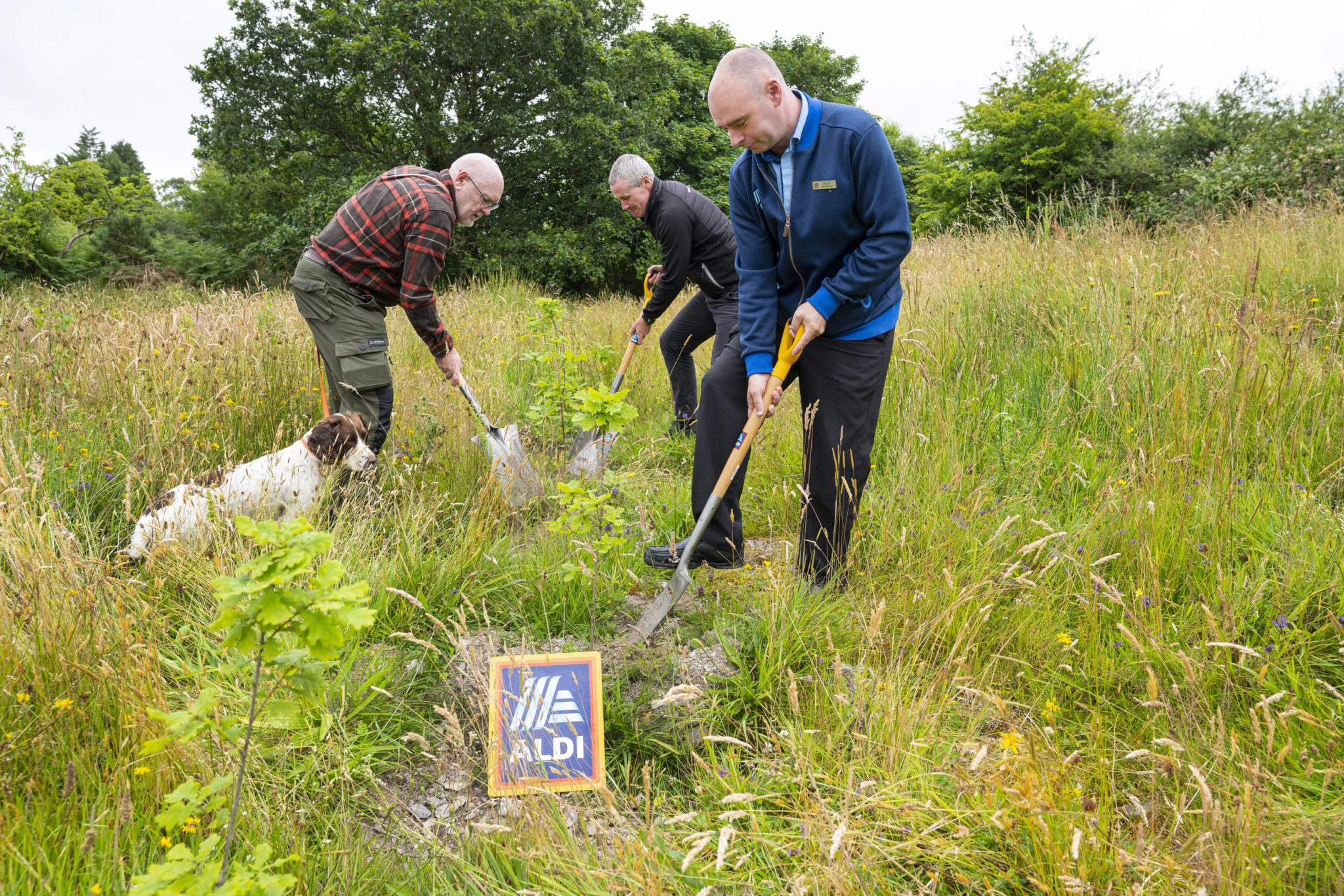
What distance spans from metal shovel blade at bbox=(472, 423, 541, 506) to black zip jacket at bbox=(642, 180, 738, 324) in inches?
59.7

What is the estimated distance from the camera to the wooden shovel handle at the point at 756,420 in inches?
105

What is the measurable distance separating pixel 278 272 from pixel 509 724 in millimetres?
20194

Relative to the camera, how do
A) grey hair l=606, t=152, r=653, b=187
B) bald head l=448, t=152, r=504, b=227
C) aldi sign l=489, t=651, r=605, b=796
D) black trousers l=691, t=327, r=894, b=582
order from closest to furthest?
aldi sign l=489, t=651, r=605, b=796, black trousers l=691, t=327, r=894, b=582, bald head l=448, t=152, r=504, b=227, grey hair l=606, t=152, r=653, b=187

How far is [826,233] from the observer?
2.69m

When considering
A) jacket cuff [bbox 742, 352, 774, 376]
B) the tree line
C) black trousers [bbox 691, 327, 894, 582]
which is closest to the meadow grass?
black trousers [bbox 691, 327, 894, 582]

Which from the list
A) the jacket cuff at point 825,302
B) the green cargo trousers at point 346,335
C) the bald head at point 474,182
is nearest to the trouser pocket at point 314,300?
the green cargo trousers at point 346,335

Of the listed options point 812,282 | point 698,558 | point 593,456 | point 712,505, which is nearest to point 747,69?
point 812,282

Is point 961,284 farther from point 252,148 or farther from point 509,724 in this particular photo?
point 252,148

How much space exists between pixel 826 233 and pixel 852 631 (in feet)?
4.85

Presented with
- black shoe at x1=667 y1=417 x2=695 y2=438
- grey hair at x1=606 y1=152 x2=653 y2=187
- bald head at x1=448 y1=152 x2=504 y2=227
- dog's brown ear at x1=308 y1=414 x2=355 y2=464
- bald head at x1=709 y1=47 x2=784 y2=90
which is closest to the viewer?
bald head at x1=709 y1=47 x2=784 y2=90

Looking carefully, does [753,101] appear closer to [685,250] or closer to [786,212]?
[786,212]

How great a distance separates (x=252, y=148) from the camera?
57.6ft

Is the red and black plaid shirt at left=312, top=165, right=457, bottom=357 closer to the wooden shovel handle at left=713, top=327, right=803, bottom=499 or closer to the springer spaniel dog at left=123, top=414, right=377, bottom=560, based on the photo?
the springer spaniel dog at left=123, top=414, right=377, bottom=560

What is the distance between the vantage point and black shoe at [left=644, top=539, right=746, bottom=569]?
3.16 meters
